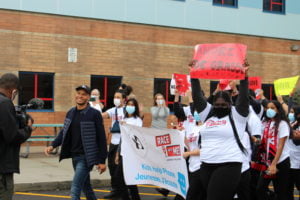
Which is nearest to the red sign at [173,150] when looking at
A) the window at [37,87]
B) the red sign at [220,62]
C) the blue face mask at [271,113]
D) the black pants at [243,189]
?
the blue face mask at [271,113]

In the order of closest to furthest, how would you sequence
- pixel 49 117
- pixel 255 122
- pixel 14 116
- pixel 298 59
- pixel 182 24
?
pixel 14 116, pixel 255 122, pixel 49 117, pixel 182 24, pixel 298 59

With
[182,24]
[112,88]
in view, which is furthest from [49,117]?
[182,24]

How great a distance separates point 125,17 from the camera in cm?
1831

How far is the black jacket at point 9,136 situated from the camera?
485 cm

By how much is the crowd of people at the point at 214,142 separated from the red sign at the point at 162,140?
0.27m

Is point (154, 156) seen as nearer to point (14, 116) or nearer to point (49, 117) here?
point (14, 116)

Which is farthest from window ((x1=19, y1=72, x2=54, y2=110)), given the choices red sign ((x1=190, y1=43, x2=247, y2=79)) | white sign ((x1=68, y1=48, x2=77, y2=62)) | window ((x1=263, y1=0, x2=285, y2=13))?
red sign ((x1=190, y1=43, x2=247, y2=79))

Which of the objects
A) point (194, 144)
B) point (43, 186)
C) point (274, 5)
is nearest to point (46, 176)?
point (43, 186)

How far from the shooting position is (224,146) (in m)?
5.14

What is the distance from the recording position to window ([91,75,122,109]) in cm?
1808

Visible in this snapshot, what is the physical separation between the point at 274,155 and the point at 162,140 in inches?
75.7

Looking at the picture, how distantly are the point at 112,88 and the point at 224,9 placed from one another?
604 centimetres

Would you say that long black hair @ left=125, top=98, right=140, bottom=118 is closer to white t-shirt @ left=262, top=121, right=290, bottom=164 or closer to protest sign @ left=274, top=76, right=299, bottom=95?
white t-shirt @ left=262, top=121, right=290, bottom=164

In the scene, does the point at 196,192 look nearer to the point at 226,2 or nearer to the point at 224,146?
the point at 224,146
